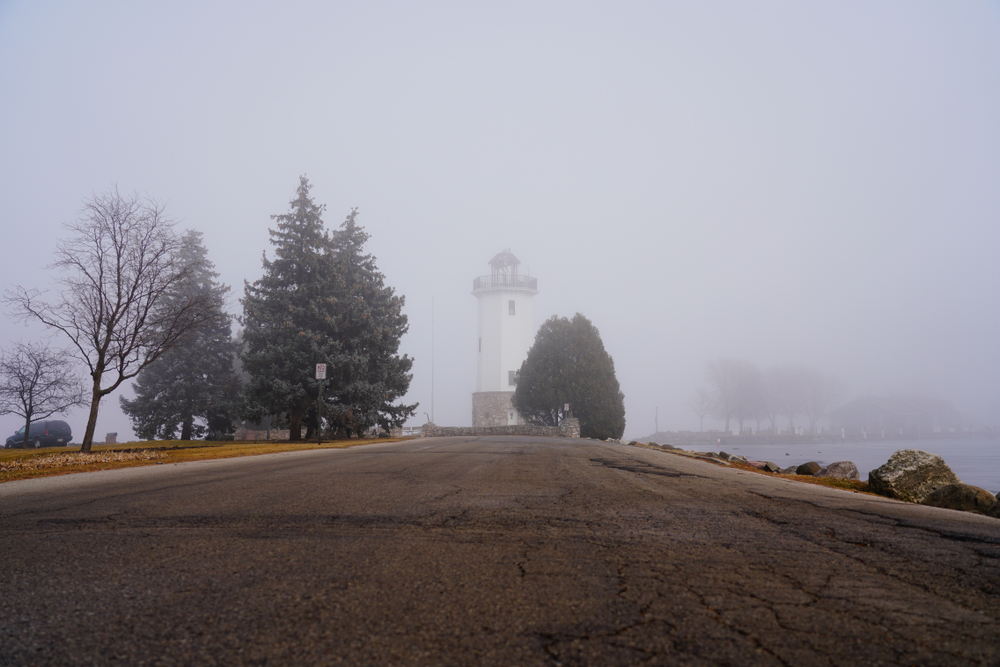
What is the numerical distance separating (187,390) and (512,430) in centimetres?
2542

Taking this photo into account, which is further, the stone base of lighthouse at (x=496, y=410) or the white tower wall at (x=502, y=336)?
the white tower wall at (x=502, y=336)

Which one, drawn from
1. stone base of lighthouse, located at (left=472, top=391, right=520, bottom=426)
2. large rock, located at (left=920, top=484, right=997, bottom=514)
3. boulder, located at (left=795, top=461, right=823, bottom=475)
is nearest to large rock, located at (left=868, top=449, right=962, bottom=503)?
large rock, located at (left=920, top=484, right=997, bottom=514)

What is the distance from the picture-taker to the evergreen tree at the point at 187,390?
105ft

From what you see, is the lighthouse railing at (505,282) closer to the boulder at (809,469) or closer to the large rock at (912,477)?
the boulder at (809,469)

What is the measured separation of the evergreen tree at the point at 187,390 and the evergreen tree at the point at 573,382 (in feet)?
91.1

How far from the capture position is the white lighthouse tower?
188 feet

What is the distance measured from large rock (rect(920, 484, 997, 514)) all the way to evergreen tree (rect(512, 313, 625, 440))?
4346 cm

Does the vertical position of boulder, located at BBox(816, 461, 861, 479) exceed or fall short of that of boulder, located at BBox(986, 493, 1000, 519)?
it falls short

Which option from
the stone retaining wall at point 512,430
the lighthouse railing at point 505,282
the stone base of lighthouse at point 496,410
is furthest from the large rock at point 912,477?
the lighthouse railing at point 505,282

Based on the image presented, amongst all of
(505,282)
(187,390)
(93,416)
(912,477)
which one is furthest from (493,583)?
(505,282)

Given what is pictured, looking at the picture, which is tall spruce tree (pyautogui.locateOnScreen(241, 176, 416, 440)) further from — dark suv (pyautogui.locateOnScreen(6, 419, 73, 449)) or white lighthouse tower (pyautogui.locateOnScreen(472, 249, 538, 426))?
white lighthouse tower (pyautogui.locateOnScreen(472, 249, 538, 426))

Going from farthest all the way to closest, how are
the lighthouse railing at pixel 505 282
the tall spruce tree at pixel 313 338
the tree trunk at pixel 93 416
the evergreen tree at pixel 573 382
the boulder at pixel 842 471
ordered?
the lighthouse railing at pixel 505 282
the evergreen tree at pixel 573 382
the tall spruce tree at pixel 313 338
the tree trunk at pixel 93 416
the boulder at pixel 842 471

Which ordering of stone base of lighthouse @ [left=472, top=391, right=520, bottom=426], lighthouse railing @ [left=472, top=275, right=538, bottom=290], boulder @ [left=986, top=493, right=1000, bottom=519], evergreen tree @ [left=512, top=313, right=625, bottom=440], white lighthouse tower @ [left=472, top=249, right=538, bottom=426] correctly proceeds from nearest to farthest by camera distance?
boulder @ [left=986, top=493, right=1000, bottom=519], evergreen tree @ [left=512, top=313, right=625, bottom=440], stone base of lighthouse @ [left=472, top=391, right=520, bottom=426], white lighthouse tower @ [left=472, top=249, right=538, bottom=426], lighthouse railing @ [left=472, top=275, right=538, bottom=290]

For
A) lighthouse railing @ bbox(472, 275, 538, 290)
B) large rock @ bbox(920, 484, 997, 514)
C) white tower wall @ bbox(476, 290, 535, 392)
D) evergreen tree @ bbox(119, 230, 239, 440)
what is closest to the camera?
large rock @ bbox(920, 484, 997, 514)
